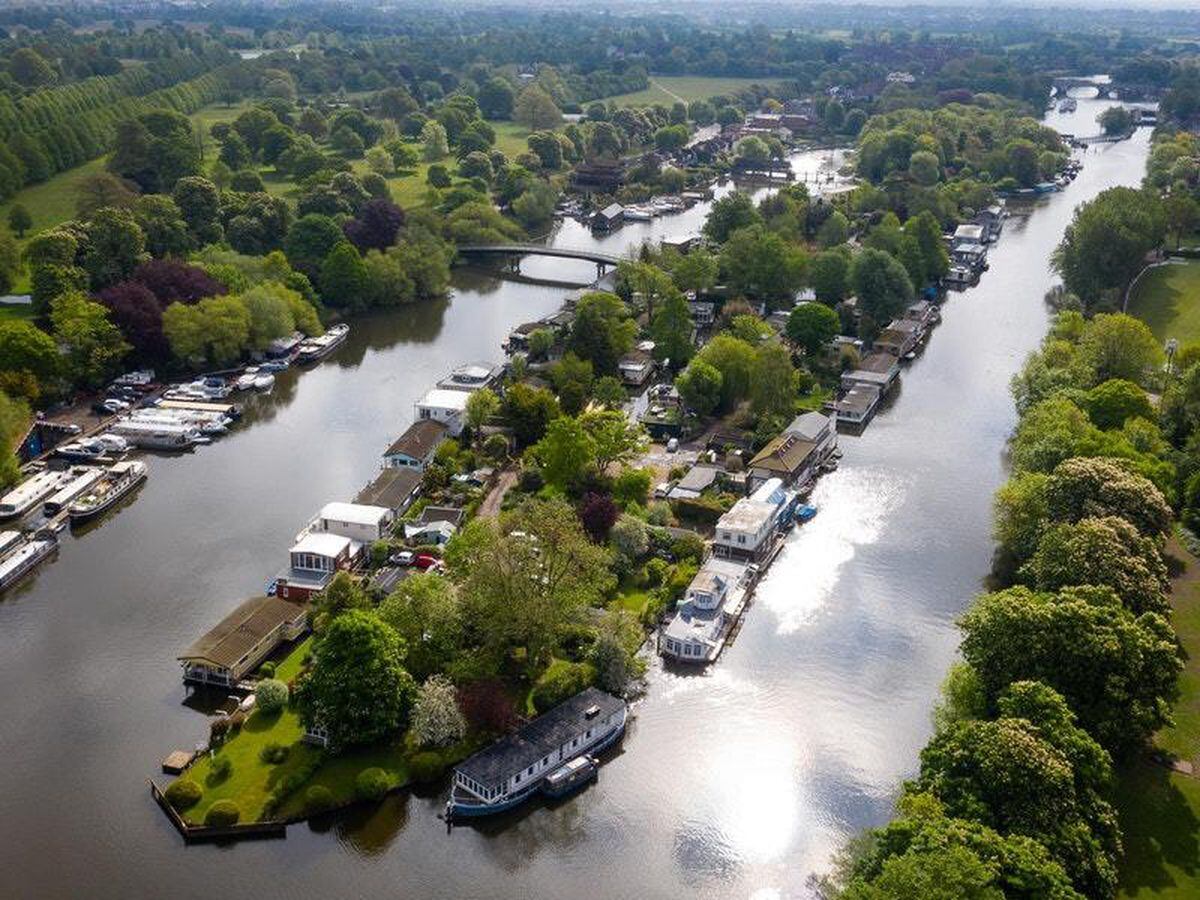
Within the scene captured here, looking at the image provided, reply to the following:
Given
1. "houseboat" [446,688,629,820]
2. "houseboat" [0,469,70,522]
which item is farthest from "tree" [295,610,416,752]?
"houseboat" [0,469,70,522]

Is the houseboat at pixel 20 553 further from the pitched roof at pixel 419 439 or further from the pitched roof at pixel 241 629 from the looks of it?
the pitched roof at pixel 419 439

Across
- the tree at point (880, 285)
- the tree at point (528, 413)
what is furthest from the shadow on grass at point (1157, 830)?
the tree at point (880, 285)

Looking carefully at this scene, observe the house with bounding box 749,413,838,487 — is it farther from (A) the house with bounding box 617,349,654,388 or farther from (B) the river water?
(A) the house with bounding box 617,349,654,388

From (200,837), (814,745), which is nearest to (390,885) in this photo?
(200,837)

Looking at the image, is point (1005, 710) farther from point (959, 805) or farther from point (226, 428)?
point (226, 428)

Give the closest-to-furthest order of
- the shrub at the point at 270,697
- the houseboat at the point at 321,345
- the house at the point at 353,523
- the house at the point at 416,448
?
the shrub at the point at 270,697, the house at the point at 353,523, the house at the point at 416,448, the houseboat at the point at 321,345
